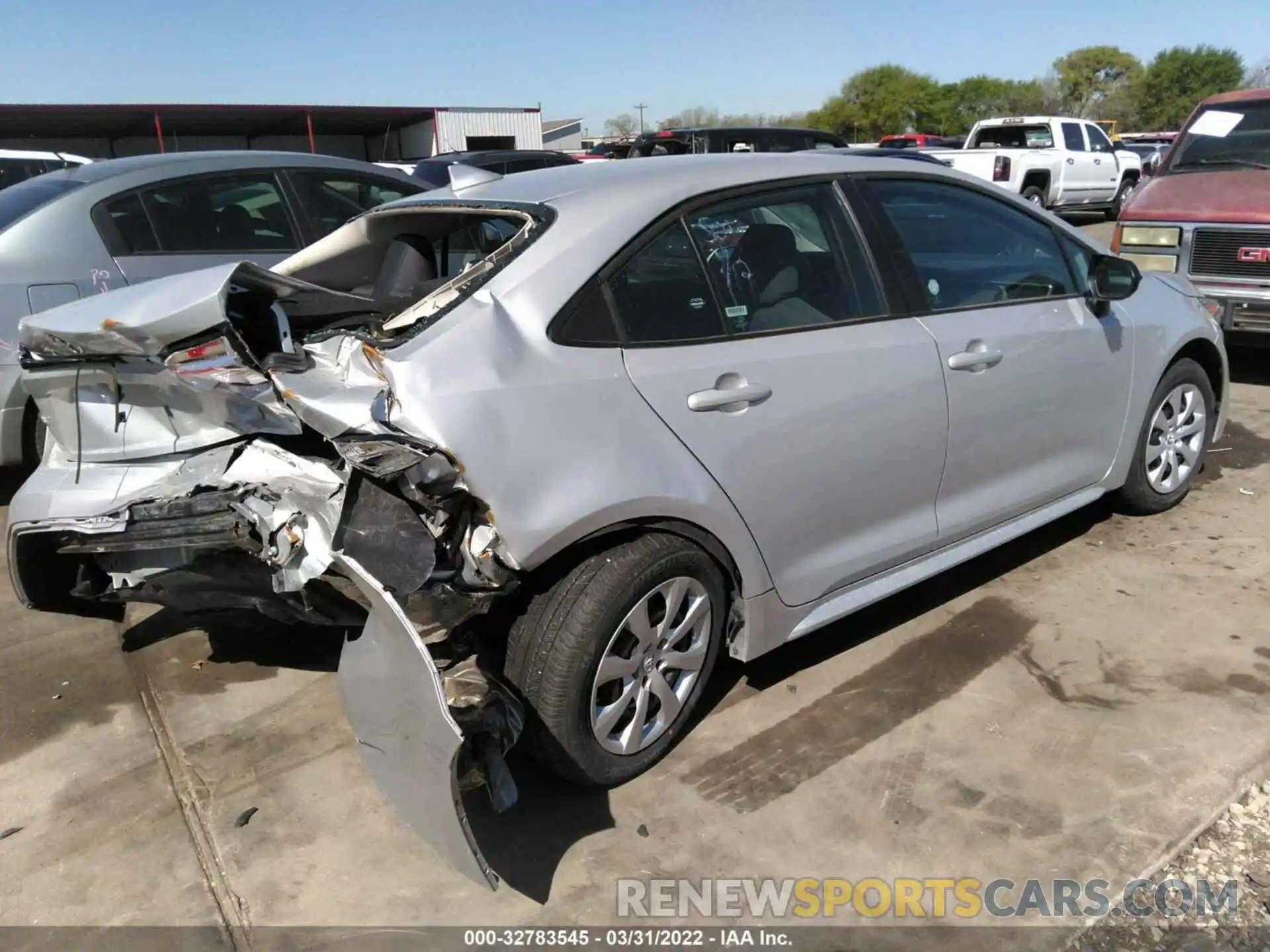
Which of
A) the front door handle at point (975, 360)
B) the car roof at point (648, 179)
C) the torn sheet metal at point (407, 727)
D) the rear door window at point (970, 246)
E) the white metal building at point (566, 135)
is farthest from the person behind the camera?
the white metal building at point (566, 135)

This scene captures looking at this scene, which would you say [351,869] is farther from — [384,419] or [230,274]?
[230,274]

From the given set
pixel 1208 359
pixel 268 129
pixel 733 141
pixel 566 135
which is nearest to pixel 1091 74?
pixel 566 135

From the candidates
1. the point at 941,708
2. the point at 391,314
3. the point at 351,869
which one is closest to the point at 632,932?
the point at 351,869

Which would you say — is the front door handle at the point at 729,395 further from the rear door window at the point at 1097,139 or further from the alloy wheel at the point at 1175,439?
the rear door window at the point at 1097,139

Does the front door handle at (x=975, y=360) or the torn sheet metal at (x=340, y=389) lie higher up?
the torn sheet metal at (x=340, y=389)

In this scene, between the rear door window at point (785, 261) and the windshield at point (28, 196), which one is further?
the windshield at point (28, 196)

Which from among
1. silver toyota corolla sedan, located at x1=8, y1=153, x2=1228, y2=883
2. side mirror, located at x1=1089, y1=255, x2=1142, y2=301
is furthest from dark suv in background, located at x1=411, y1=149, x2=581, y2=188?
silver toyota corolla sedan, located at x1=8, y1=153, x2=1228, y2=883

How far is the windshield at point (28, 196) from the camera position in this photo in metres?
4.92

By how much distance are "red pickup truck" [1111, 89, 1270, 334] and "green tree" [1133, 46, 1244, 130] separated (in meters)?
60.2

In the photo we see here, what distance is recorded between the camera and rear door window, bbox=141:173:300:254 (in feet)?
17.3

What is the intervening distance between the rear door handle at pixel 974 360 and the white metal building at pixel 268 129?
30984 mm

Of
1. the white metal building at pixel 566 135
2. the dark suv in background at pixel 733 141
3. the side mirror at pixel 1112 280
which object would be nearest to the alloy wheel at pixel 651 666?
the side mirror at pixel 1112 280

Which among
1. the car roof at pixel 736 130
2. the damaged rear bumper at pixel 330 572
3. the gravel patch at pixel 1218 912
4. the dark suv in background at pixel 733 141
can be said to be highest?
the car roof at pixel 736 130

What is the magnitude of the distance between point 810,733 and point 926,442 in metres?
1.03
